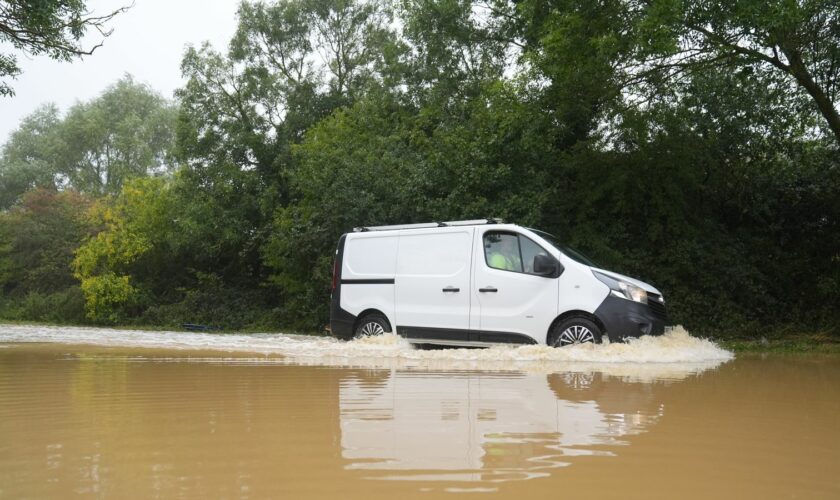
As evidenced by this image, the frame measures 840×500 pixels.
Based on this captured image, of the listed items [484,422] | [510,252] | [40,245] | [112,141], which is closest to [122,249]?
[40,245]

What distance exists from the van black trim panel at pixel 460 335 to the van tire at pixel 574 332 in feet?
1.00

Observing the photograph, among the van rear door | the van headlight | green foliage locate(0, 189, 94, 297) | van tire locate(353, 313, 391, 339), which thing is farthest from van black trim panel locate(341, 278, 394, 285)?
green foliage locate(0, 189, 94, 297)

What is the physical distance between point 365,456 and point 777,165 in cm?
1611

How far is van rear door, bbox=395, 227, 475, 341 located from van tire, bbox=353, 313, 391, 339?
0.92 feet

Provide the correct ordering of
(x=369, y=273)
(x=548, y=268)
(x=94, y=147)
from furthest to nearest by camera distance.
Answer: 1. (x=94, y=147)
2. (x=369, y=273)
3. (x=548, y=268)

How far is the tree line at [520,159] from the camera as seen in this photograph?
505 inches

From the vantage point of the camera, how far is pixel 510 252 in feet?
32.1

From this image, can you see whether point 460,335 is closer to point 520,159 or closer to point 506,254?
point 506,254

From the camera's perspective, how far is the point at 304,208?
1778 cm

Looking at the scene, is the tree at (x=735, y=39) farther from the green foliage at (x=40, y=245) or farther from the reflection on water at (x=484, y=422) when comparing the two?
the green foliage at (x=40, y=245)

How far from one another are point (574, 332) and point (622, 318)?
2.06ft

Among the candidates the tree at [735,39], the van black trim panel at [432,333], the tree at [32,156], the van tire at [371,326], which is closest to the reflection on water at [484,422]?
the van black trim panel at [432,333]

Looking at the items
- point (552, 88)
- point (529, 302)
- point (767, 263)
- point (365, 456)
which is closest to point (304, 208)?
point (552, 88)

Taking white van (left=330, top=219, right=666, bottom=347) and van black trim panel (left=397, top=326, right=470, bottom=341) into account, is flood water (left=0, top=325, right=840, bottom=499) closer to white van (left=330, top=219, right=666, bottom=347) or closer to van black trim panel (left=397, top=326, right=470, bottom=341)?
white van (left=330, top=219, right=666, bottom=347)
